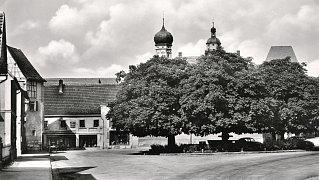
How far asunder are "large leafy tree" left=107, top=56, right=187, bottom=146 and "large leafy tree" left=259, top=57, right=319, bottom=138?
860cm

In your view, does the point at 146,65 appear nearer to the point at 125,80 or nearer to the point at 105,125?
the point at 125,80

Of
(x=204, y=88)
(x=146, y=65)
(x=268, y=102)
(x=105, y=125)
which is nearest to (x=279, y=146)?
(x=268, y=102)

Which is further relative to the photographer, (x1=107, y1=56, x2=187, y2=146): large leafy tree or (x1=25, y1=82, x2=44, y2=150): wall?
(x1=25, y1=82, x2=44, y2=150): wall

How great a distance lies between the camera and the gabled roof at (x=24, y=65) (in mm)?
75169

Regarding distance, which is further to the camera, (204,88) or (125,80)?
(125,80)

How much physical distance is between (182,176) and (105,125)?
60.0m

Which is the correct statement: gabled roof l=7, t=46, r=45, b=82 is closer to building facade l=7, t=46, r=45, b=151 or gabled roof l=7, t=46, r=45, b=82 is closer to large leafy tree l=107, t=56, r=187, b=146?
building facade l=7, t=46, r=45, b=151

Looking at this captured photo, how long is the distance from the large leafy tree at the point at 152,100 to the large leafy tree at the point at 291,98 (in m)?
8.60

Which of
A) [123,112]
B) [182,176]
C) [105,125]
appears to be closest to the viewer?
[182,176]

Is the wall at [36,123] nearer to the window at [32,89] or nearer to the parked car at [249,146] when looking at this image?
the window at [32,89]

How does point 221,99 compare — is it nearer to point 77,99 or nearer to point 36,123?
point 36,123

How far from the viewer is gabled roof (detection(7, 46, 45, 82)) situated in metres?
75.2

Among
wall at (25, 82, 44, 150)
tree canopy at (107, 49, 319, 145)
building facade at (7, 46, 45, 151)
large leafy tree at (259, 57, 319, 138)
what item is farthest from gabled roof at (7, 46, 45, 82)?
large leafy tree at (259, 57, 319, 138)

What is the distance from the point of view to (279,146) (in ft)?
179
